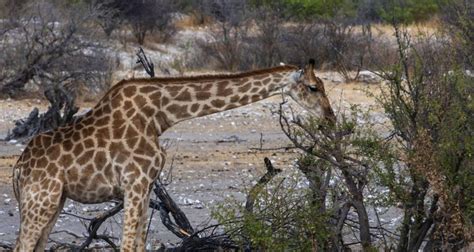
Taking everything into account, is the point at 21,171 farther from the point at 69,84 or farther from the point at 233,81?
the point at 69,84

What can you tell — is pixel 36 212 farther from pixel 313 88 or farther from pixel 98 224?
pixel 313 88

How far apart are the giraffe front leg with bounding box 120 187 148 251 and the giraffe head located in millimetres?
1178

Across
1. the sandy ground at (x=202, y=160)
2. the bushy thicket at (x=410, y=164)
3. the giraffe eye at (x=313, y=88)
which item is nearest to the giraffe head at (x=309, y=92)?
the giraffe eye at (x=313, y=88)

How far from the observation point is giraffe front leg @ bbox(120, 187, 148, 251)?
25.5ft

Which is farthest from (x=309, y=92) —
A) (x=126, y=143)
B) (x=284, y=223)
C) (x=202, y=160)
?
(x=202, y=160)

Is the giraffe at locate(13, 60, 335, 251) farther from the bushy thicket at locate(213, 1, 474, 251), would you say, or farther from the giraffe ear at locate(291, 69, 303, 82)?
the bushy thicket at locate(213, 1, 474, 251)

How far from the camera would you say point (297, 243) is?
830 centimetres

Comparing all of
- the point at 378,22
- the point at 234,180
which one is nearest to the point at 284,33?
the point at 378,22

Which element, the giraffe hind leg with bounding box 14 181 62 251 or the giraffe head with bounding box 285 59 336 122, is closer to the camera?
the giraffe hind leg with bounding box 14 181 62 251

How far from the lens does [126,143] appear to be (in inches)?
309

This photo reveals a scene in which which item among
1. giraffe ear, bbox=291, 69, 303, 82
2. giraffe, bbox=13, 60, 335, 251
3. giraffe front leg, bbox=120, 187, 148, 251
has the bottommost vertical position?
giraffe front leg, bbox=120, 187, 148, 251

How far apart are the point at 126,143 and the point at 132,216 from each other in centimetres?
46

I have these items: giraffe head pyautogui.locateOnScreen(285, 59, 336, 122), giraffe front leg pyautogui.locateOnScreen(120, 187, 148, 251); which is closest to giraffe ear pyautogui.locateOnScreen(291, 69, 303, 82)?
giraffe head pyautogui.locateOnScreen(285, 59, 336, 122)

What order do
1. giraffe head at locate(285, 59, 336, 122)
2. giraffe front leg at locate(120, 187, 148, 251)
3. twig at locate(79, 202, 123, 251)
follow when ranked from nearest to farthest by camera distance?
giraffe front leg at locate(120, 187, 148, 251) → giraffe head at locate(285, 59, 336, 122) → twig at locate(79, 202, 123, 251)
